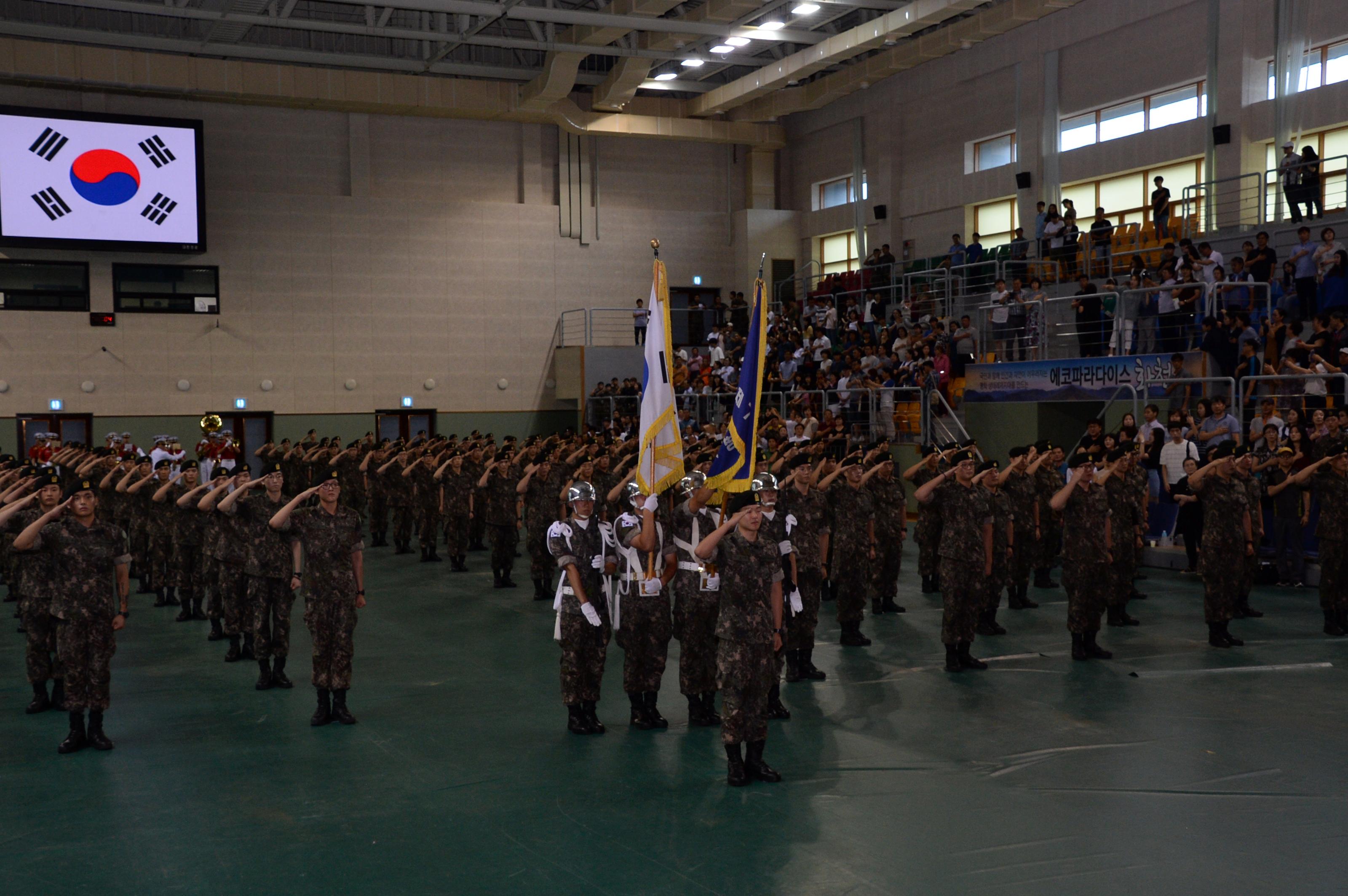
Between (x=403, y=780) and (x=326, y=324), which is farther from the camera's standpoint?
(x=326, y=324)

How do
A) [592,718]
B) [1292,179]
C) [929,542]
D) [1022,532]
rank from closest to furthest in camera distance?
[592,718] → [1022,532] → [929,542] → [1292,179]

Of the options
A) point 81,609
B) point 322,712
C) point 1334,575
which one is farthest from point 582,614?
point 1334,575

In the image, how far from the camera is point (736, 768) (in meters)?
7.13

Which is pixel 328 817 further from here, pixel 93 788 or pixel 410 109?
pixel 410 109

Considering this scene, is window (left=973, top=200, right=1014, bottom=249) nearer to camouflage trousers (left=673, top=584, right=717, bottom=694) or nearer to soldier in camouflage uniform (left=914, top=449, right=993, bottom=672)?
Result: soldier in camouflage uniform (left=914, top=449, right=993, bottom=672)

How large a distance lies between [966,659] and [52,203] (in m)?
24.4

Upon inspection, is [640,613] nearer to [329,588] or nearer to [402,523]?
[329,588]

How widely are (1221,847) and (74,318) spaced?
2780 centimetres

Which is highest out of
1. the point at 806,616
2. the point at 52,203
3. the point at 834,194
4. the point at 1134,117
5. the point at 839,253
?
the point at 834,194

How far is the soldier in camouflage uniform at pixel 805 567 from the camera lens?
392 inches

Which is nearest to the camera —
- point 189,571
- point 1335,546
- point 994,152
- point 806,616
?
point 806,616

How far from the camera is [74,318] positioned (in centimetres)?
2728

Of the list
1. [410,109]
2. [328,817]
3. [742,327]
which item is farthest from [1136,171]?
[328,817]

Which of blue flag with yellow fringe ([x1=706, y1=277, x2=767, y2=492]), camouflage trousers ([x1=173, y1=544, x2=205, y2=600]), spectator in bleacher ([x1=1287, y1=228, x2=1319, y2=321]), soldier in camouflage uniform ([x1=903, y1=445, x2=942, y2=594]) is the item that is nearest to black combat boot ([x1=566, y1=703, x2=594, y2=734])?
blue flag with yellow fringe ([x1=706, y1=277, x2=767, y2=492])
